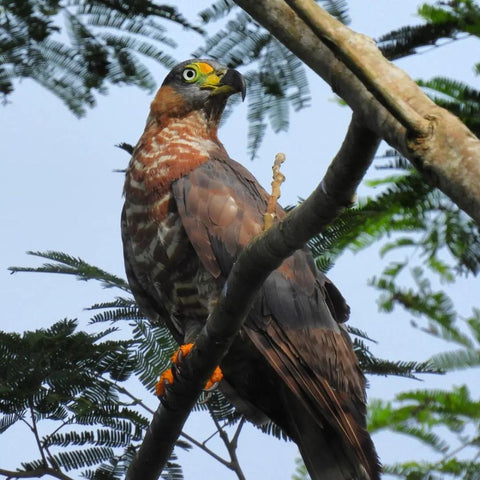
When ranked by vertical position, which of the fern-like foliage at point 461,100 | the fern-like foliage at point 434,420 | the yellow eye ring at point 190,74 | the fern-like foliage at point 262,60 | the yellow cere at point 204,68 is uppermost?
the yellow eye ring at point 190,74

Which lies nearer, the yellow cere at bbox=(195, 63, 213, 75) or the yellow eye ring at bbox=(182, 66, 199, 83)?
the yellow cere at bbox=(195, 63, 213, 75)

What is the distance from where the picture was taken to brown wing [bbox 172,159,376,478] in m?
4.23

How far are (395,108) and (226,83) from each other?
8.96ft

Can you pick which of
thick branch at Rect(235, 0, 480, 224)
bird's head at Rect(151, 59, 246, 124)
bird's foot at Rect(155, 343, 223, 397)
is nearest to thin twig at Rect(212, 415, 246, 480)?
bird's foot at Rect(155, 343, 223, 397)

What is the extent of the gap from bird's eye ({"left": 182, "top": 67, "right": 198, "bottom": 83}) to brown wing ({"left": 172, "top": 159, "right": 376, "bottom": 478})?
2.20 feet

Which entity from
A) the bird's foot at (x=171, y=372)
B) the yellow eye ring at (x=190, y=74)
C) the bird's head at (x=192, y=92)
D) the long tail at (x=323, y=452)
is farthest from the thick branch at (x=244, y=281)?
the yellow eye ring at (x=190, y=74)

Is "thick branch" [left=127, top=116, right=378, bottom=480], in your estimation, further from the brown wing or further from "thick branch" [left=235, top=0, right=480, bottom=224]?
the brown wing

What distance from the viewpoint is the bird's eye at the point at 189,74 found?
5.29 meters

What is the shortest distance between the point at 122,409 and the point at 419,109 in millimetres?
2339

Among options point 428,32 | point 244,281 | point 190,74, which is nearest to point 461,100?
point 428,32

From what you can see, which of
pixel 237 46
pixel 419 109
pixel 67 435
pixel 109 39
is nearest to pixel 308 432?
pixel 67 435

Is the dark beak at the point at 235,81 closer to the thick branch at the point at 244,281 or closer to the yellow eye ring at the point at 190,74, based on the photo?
the yellow eye ring at the point at 190,74

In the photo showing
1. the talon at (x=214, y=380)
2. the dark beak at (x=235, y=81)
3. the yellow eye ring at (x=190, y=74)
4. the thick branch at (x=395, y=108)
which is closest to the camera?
the thick branch at (x=395, y=108)

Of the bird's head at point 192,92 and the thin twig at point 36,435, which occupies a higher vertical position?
the bird's head at point 192,92
